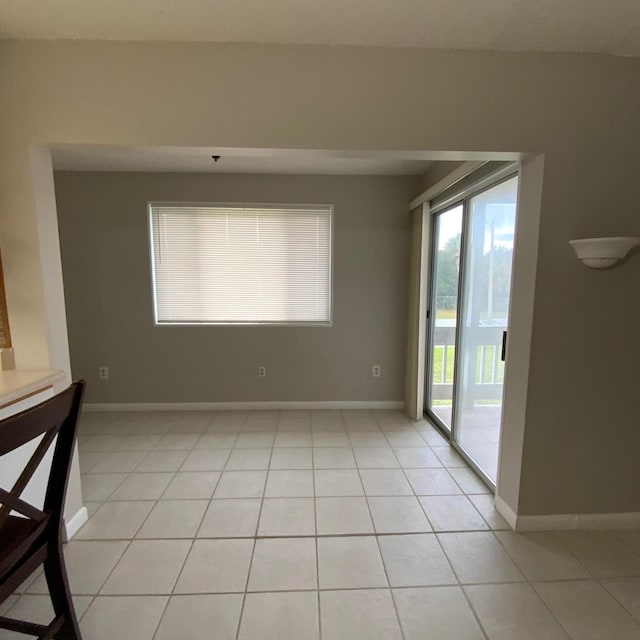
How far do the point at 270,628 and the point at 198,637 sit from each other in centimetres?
27

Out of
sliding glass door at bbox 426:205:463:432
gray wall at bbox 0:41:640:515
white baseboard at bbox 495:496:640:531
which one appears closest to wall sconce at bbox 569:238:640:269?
gray wall at bbox 0:41:640:515

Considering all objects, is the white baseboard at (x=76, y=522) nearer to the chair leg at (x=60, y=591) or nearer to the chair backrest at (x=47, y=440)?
the chair leg at (x=60, y=591)

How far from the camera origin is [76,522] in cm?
190

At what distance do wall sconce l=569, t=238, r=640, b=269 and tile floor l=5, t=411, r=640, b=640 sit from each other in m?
1.48

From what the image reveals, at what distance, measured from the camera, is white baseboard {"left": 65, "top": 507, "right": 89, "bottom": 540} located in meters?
1.83

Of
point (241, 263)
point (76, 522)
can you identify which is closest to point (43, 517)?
point (76, 522)

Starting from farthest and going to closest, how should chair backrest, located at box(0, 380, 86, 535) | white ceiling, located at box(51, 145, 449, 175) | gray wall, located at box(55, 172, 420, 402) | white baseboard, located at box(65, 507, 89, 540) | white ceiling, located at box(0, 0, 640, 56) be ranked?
gray wall, located at box(55, 172, 420, 402) → white ceiling, located at box(51, 145, 449, 175) → white baseboard, located at box(65, 507, 89, 540) → white ceiling, located at box(0, 0, 640, 56) → chair backrest, located at box(0, 380, 86, 535)

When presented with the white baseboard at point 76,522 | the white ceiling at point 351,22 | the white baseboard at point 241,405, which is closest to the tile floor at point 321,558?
the white baseboard at point 76,522

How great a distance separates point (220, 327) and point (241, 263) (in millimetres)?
693

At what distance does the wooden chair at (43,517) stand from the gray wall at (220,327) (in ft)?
7.99

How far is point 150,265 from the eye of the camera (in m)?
3.46

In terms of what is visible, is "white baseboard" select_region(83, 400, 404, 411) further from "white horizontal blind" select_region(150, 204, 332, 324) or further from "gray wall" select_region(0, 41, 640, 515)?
"gray wall" select_region(0, 41, 640, 515)

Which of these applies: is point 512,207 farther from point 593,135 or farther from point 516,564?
point 516,564

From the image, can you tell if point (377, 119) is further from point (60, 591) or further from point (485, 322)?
point (60, 591)
